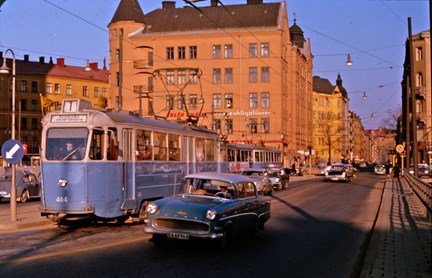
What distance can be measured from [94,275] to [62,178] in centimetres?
650

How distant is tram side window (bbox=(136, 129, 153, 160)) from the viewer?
16872 mm

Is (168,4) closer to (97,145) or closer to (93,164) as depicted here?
(97,145)

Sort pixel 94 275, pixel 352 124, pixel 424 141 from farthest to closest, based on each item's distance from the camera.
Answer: pixel 352 124 → pixel 424 141 → pixel 94 275

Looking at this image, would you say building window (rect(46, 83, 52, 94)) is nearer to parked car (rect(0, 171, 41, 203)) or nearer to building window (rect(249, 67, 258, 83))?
building window (rect(249, 67, 258, 83))

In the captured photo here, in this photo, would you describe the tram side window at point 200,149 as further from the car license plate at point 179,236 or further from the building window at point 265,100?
the building window at point 265,100

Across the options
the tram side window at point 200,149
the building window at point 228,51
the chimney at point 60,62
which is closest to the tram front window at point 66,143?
the tram side window at point 200,149

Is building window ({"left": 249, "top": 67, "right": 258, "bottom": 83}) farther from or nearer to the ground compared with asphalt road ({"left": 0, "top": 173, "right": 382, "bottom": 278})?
farther from the ground

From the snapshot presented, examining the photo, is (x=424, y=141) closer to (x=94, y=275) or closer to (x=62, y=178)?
(x=62, y=178)

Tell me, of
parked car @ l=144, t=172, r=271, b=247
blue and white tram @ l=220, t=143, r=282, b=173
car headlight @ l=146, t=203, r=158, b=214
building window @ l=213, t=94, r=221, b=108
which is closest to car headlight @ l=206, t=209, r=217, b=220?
parked car @ l=144, t=172, r=271, b=247

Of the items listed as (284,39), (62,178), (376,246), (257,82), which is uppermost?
(284,39)

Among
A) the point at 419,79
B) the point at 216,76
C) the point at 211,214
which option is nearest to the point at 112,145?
the point at 211,214

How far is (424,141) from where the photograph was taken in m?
76.7

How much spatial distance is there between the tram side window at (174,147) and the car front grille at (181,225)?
7592 mm

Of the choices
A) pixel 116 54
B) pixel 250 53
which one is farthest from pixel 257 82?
pixel 116 54
